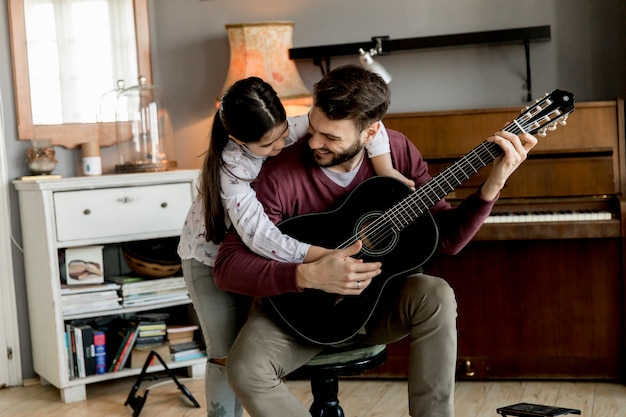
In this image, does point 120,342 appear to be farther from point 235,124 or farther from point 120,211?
point 235,124

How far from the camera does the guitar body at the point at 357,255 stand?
213 cm

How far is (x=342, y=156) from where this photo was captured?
2.19 metres

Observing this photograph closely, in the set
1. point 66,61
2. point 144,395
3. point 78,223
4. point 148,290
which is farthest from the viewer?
point 66,61

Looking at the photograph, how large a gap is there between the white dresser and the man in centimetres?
129

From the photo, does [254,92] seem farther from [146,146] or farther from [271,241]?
[146,146]

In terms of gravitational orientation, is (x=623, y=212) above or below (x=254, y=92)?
below

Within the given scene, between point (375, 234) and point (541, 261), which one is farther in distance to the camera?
point (541, 261)

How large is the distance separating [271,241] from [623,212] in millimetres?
A: 1475

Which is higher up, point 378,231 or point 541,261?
point 378,231

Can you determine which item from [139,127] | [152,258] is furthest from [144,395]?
[139,127]

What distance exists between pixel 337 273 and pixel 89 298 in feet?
5.42

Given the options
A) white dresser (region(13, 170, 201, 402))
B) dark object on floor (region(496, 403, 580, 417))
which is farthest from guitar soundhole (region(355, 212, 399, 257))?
white dresser (region(13, 170, 201, 402))

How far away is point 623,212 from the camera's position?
3031 millimetres

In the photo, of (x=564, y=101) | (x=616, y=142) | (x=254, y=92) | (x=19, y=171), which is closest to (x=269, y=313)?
(x=254, y=92)
